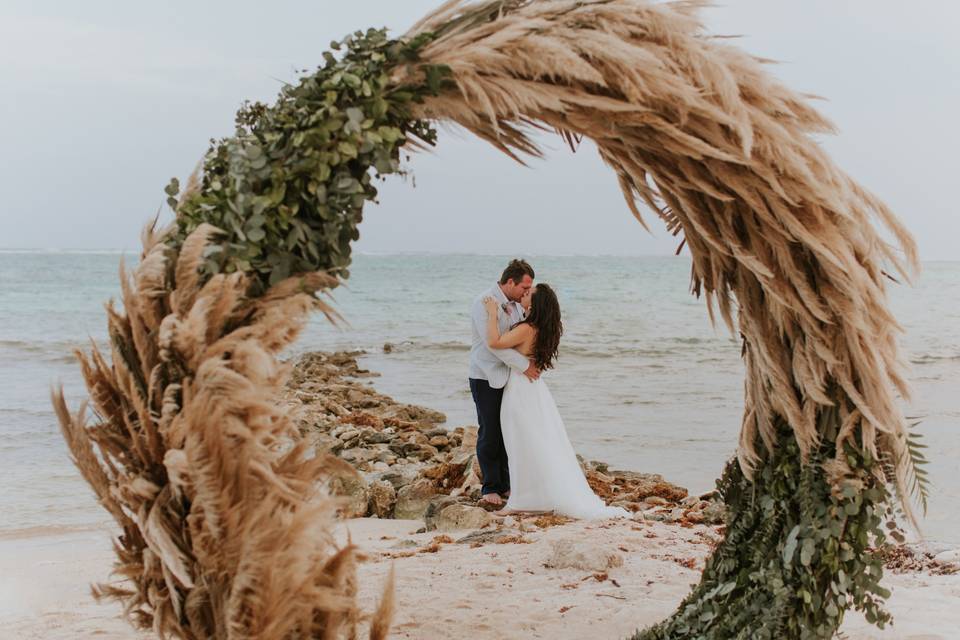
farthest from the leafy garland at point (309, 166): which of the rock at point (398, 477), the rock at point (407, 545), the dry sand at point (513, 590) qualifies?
the rock at point (398, 477)

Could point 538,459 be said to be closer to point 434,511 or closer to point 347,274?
point 434,511

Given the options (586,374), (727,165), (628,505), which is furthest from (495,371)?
(586,374)

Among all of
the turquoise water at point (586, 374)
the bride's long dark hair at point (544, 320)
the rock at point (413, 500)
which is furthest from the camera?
the turquoise water at point (586, 374)

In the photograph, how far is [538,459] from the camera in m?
7.56

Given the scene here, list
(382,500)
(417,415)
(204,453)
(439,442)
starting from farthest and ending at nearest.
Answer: (417,415) < (439,442) < (382,500) < (204,453)

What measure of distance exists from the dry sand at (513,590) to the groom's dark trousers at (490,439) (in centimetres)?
125

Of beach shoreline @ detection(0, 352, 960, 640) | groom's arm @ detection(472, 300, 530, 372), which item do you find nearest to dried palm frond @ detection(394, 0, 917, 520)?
beach shoreline @ detection(0, 352, 960, 640)

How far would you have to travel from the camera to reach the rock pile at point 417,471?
7188 millimetres

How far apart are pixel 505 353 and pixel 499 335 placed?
16cm

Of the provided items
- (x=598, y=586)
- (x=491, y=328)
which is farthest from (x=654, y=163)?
(x=491, y=328)

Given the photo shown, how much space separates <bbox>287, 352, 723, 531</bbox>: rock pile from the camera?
7.19m

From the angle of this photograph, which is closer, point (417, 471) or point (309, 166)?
point (309, 166)

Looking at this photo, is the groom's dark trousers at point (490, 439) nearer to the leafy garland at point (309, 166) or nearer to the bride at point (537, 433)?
the bride at point (537, 433)

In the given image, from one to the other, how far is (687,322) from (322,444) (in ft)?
65.1
